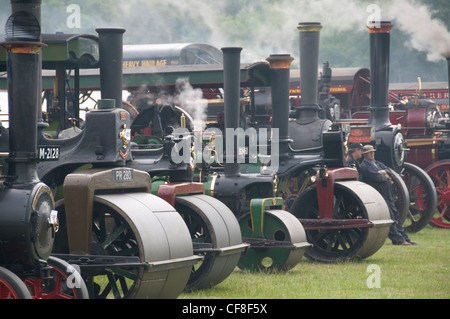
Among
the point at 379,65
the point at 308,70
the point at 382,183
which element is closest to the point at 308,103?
the point at 308,70

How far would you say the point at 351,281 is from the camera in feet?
28.6

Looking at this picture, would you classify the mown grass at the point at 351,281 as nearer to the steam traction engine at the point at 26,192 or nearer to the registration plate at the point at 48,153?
the registration plate at the point at 48,153

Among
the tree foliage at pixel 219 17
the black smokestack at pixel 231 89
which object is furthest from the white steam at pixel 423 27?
the black smokestack at pixel 231 89

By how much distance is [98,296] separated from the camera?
6.80 meters

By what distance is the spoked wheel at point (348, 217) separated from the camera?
398 inches

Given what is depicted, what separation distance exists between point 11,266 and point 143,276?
1012 mm

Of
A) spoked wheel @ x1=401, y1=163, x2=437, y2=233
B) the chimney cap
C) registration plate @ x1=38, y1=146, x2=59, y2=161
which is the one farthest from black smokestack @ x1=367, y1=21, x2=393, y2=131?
registration plate @ x1=38, y1=146, x2=59, y2=161

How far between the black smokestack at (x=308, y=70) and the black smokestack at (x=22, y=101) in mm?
6827

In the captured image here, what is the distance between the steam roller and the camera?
6348mm

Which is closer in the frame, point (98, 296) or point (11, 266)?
point (11, 266)

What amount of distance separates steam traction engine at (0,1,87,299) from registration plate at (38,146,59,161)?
467 millimetres

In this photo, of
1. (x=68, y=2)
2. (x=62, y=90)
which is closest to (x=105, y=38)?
(x=62, y=90)

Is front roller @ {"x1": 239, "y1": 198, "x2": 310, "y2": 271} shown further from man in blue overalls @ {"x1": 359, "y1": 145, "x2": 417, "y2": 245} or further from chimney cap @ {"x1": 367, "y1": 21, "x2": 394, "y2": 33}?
chimney cap @ {"x1": 367, "y1": 21, "x2": 394, "y2": 33}
